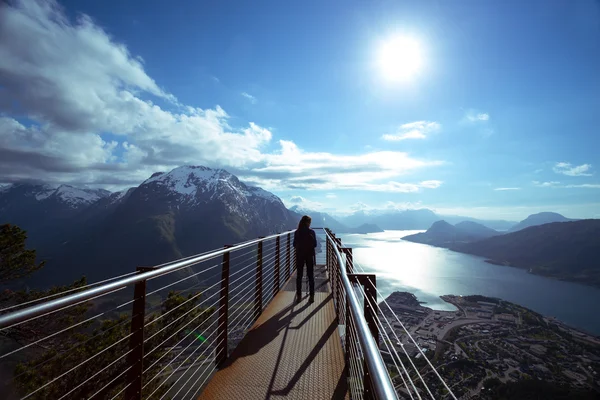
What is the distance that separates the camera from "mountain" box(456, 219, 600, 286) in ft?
279

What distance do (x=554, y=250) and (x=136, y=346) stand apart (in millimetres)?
134716

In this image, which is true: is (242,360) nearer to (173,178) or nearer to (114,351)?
(114,351)

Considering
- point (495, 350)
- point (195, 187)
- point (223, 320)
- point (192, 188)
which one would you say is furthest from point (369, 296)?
point (195, 187)

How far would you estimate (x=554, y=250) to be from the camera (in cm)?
9931

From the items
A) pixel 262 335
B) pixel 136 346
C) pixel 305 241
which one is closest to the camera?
pixel 136 346

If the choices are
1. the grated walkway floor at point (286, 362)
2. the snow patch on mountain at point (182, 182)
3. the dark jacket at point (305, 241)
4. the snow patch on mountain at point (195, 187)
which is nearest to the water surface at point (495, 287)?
the dark jacket at point (305, 241)

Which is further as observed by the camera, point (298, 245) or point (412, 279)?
point (412, 279)

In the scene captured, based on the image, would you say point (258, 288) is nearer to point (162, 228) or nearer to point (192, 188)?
point (162, 228)

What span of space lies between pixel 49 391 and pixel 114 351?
1978 millimetres

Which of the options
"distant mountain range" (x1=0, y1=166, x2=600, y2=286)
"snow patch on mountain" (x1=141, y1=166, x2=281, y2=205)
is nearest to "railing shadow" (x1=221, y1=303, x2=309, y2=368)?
"distant mountain range" (x1=0, y1=166, x2=600, y2=286)

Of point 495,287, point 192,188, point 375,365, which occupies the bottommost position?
point 495,287

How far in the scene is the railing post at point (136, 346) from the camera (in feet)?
6.48

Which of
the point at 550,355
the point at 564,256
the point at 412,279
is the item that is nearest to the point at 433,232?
the point at 564,256

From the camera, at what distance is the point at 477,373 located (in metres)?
28.4
